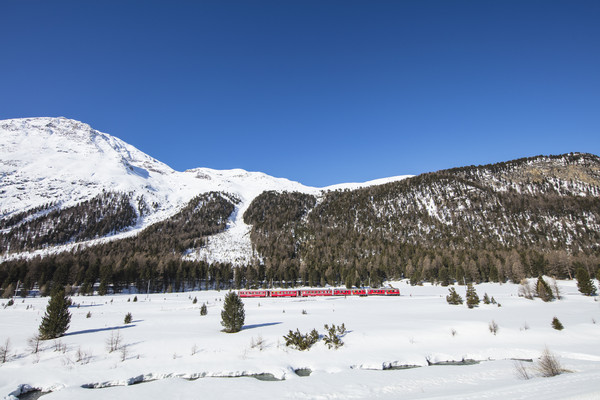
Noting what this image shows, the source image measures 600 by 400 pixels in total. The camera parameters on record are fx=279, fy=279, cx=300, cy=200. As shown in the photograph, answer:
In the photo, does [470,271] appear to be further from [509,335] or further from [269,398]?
[269,398]

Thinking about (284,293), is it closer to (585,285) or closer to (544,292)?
(544,292)

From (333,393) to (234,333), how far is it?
1465cm

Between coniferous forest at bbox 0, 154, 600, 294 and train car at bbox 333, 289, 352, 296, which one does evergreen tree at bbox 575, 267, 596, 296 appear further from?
train car at bbox 333, 289, 352, 296

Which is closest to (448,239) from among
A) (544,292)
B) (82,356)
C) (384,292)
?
(384,292)

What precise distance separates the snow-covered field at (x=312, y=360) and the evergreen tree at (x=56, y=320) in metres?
1.14

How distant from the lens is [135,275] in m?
84.4

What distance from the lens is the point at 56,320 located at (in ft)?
75.1

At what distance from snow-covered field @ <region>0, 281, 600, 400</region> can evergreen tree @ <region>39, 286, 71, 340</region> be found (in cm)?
114

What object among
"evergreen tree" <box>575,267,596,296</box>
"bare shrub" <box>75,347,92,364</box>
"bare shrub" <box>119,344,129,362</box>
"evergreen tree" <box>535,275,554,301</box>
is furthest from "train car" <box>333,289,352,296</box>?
"bare shrub" <box>75,347,92,364</box>

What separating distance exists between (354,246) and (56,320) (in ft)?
419

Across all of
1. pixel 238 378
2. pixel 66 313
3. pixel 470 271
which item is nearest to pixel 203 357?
pixel 238 378

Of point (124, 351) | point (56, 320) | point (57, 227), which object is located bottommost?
point (124, 351)

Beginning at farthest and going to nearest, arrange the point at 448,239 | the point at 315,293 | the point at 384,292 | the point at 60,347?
the point at 448,239 → the point at 315,293 → the point at 384,292 → the point at 60,347

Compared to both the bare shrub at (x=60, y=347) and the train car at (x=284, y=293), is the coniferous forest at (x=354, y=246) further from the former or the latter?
the bare shrub at (x=60, y=347)
